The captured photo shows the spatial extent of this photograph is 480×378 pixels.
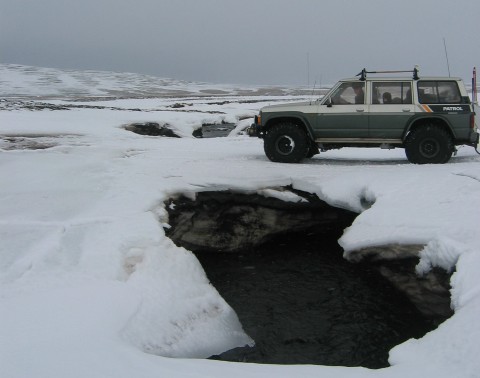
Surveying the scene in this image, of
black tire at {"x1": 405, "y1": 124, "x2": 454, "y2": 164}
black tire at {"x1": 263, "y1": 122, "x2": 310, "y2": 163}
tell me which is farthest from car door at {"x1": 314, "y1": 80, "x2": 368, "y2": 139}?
black tire at {"x1": 405, "y1": 124, "x2": 454, "y2": 164}

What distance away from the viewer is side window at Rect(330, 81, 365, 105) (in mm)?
10055

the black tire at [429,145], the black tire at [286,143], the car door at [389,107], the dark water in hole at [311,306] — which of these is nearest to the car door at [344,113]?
the car door at [389,107]

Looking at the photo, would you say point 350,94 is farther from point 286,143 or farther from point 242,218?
point 242,218

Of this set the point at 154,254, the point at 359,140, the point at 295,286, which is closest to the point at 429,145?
the point at 359,140

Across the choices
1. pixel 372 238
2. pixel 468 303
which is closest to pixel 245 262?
pixel 372 238

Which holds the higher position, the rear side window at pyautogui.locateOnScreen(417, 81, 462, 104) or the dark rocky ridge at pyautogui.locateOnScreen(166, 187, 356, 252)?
the rear side window at pyautogui.locateOnScreen(417, 81, 462, 104)

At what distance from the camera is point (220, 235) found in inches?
349

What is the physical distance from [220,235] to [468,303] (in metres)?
5.04

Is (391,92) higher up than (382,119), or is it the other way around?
(391,92)

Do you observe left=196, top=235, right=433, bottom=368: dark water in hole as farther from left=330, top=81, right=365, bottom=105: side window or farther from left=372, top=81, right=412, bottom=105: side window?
left=372, top=81, right=412, bottom=105: side window

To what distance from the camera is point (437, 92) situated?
977 cm

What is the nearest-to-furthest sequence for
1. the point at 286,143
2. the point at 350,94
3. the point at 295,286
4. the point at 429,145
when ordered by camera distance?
the point at 295,286 → the point at 429,145 → the point at 350,94 → the point at 286,143

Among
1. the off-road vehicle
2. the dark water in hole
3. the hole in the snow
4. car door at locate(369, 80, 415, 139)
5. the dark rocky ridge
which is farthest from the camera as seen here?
car door at locate(369, 80, 415, 139)

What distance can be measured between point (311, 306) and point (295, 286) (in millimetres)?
699
